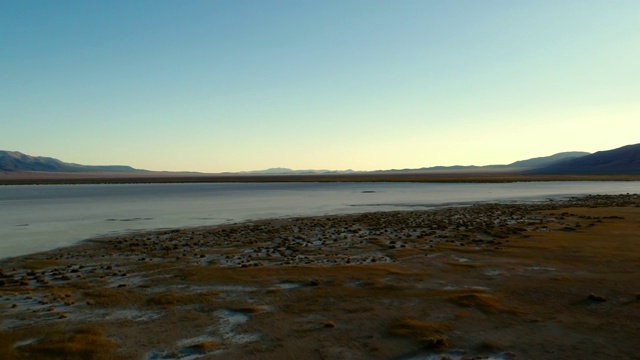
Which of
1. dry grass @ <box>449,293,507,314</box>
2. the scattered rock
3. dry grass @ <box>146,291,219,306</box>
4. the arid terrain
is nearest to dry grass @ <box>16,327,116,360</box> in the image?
the arid terrain

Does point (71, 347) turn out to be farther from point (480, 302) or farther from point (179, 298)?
point (480, 302)

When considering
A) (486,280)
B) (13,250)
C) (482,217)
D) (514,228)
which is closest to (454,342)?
(486,280)

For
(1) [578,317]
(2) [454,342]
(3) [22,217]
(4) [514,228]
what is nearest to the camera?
(2) [454,342]

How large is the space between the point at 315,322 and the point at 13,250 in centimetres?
1863

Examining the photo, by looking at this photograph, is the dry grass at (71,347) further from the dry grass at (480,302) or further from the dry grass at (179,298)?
the dry grass at (480,302)

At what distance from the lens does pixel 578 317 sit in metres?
10.9

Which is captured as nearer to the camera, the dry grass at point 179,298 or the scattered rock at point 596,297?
the scattered rock at point 596,297

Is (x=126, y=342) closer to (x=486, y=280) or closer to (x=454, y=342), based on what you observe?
(x=454, y=342)

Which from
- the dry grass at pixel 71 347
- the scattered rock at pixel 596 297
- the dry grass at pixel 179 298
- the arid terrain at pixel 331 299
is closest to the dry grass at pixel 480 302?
the arid terrain at pixel 331 299

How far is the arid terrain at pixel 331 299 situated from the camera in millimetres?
9555

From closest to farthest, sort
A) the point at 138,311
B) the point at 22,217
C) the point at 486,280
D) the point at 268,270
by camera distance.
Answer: the point at 138,311
the point at 486,280
the point at 268,270
the point at 22,217

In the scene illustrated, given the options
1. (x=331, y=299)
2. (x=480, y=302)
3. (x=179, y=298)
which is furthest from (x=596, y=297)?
(x=179, y=298)

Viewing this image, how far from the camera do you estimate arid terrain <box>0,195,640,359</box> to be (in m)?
9.55

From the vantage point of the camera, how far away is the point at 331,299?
13062mm
